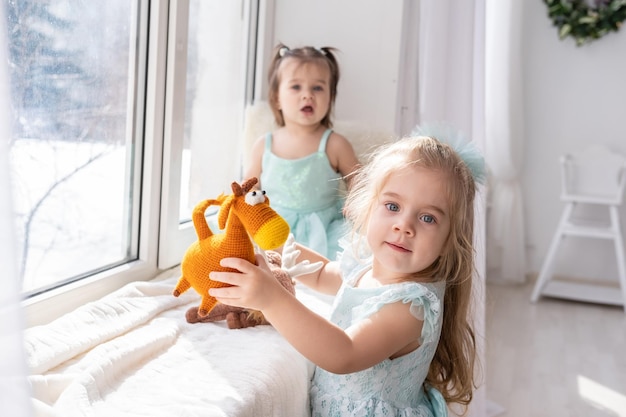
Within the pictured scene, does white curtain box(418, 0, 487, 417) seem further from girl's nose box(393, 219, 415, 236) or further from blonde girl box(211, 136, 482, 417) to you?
girl's nose box(393, 219, 415, 236)

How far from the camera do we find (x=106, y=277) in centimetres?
155

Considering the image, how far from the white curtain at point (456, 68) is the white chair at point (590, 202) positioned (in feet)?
6.38

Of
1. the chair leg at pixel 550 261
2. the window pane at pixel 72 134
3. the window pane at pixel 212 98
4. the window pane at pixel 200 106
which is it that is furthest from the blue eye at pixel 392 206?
the chair leg at pixel 550 261

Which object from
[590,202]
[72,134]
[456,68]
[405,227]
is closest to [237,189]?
[405,227]

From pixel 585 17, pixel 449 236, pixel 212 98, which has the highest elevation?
pixel 585 17

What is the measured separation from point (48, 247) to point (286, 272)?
0.47 meters

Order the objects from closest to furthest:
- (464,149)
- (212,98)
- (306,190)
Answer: (464,149) → (306,190) → (212,98)

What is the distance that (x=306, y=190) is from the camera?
2.00 m

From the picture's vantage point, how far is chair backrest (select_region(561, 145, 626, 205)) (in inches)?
143

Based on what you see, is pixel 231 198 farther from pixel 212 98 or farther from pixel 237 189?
pixel 212 98

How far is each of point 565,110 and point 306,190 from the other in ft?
7.89

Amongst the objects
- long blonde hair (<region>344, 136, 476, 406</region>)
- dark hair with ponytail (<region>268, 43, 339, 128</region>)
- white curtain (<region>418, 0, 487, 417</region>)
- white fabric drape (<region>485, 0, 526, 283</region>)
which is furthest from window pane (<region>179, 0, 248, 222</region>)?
white fabric drape (<region>485, 0, 526, 283</region>)

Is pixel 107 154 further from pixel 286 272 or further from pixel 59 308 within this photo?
pixel 286 272

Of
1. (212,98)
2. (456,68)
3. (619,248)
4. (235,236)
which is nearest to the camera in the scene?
(235,236)
